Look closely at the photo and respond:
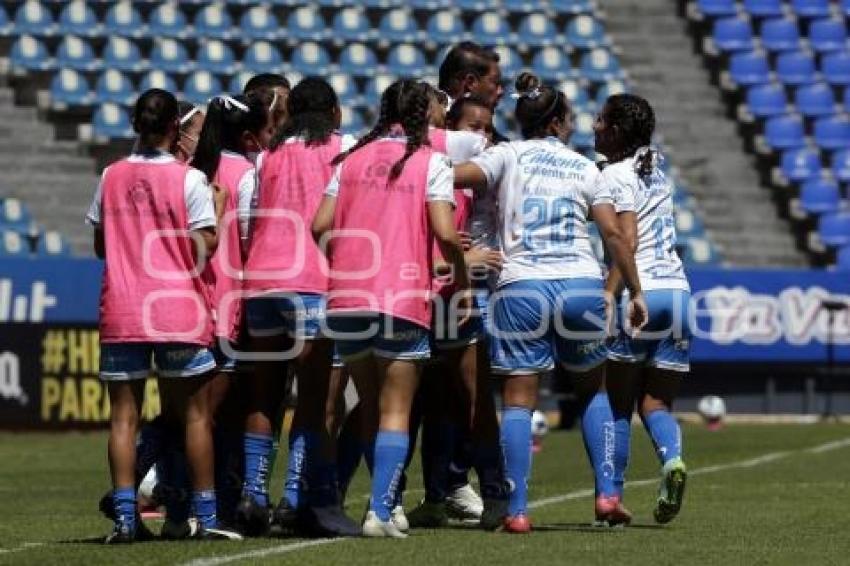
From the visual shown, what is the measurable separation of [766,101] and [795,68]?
91cm

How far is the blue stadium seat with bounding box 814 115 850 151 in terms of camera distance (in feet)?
92.1

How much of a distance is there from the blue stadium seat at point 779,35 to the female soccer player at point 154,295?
20.6 m

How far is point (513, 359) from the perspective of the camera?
9719 millimetres

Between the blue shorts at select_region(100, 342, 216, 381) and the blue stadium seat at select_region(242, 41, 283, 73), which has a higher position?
the blue stadium seat at select_region(242, 41, 283, 73)

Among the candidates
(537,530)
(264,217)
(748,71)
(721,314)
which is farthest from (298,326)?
(748,71)

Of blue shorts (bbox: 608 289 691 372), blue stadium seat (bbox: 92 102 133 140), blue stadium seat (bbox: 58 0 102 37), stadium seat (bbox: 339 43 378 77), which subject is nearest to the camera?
blue shorts (bbox: 608 289 691 372)

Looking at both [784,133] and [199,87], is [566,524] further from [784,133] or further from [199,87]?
[784,133]

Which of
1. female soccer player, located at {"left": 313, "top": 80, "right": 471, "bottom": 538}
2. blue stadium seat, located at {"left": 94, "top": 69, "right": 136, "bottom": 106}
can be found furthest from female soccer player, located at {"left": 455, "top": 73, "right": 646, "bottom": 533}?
blue stadium seat, located at {"left": 94, "top": 69, "right": 136, "bottom": 106}

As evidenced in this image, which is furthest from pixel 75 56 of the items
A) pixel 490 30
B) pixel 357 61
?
pixel 490 30

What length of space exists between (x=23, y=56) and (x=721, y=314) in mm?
8711

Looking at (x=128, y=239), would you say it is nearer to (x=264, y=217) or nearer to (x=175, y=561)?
(x=264, y=217)

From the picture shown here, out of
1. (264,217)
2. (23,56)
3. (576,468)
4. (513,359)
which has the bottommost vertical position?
(576,468)

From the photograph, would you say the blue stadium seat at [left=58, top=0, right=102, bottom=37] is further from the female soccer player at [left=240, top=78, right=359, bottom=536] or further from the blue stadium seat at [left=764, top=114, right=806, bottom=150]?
the female soccer player at [left=240, top=78, right=359, bottom=536]

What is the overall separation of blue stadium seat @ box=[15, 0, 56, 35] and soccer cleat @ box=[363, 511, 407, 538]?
17.6m
